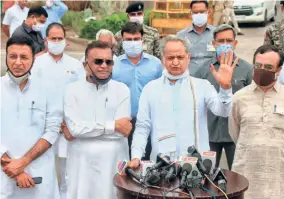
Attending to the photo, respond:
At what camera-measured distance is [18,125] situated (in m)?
5.52

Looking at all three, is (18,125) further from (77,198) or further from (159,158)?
(159,158)

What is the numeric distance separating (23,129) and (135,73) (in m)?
1.96

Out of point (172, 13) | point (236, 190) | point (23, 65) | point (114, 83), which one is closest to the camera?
point (236, 190)

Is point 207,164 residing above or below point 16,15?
below

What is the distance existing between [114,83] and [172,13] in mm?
14595

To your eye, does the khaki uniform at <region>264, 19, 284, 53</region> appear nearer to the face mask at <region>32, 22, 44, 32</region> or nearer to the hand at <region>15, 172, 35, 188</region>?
the face mask at <region>32, 22, 44, 32</region>

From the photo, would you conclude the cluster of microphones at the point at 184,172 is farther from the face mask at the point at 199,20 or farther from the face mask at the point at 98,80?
the face mask at the point at 199,20

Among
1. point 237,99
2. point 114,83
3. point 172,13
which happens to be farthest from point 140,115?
point 172,13

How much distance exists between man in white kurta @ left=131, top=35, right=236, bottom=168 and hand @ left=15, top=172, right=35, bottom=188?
934mm

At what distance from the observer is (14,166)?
5496mm

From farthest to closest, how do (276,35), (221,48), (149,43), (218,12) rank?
(218,12) → (276,35) → (149,43) → (221,48)

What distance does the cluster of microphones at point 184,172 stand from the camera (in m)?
4.61

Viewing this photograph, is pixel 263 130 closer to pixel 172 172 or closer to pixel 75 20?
pixel 172 172

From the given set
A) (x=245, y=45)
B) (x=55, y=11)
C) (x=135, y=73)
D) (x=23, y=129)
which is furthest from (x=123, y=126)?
(x=245, y=45)
